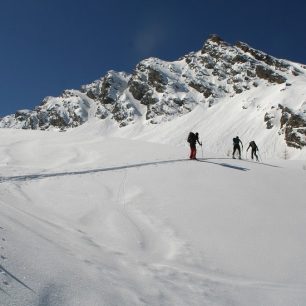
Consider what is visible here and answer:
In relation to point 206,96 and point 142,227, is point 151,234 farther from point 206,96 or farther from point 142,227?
point 206,96

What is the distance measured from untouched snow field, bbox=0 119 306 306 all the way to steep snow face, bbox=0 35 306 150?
265ft

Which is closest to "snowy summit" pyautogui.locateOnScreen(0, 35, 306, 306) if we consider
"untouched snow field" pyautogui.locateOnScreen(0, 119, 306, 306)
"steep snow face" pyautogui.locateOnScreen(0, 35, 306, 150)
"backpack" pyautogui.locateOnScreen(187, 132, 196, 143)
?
"untouched snow field" pyautogui.locateOnScreen(0, 119, 306, 306)

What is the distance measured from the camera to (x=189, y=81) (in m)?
153

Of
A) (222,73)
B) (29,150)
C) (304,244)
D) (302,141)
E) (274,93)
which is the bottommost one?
(304,244)

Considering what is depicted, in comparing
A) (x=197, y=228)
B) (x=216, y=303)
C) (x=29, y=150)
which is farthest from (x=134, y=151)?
(x=216, y=303)

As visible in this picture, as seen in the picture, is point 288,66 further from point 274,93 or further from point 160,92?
point 160,92

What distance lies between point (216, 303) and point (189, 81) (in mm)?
150855

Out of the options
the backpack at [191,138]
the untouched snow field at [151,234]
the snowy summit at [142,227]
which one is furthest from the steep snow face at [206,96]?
the untouched snow field at [151,234]

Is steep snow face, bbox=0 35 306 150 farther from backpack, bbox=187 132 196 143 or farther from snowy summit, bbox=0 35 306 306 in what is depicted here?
snowy summit, bbox=0 35 306 306

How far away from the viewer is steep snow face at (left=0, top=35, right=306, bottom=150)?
100062mm

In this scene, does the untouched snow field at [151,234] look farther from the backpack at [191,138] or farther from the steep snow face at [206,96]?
the steep snow face at [206,96]

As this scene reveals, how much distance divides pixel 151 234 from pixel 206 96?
13295cm

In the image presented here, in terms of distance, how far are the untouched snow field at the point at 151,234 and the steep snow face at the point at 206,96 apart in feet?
265

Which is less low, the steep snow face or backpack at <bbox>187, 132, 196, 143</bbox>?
the steep snow face
